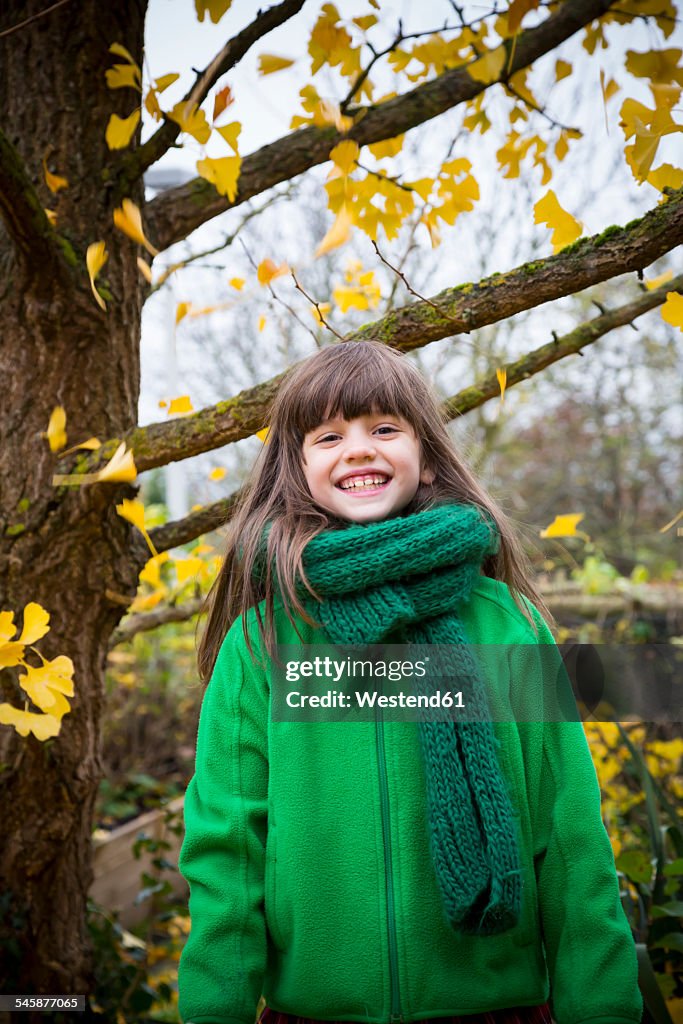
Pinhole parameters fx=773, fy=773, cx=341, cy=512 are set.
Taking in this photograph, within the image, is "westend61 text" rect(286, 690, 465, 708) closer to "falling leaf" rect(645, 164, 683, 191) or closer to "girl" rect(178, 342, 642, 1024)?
"girl" rect(178, 342, 642, 1024)

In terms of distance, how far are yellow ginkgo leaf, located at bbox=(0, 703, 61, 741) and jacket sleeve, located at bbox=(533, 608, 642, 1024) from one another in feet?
2.85

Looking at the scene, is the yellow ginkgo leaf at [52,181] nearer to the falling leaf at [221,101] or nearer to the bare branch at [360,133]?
the bare branch at [360,133]

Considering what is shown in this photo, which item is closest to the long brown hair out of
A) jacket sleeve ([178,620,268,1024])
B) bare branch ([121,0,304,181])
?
jacket sleeve ([178,620,268,1024])

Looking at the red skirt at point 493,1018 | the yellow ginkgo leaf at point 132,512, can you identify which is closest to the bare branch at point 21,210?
the yellow ginkgo leaf at point 132,512

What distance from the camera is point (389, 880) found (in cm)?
121

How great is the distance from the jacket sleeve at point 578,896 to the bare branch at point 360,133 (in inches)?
56.2

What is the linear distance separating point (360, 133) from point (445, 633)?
1308 millimetres

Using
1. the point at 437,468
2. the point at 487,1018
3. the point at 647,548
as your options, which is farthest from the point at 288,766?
the point at 647,548

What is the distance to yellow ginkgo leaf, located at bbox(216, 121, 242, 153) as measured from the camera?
141cm

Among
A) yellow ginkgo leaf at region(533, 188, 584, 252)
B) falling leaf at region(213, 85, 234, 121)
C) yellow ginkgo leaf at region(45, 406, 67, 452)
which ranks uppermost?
falling leaf at region(213, 85, 234, 121)

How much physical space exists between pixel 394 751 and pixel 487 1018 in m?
0.42

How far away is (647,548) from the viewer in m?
7.00

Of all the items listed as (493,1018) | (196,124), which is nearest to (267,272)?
(196,124)

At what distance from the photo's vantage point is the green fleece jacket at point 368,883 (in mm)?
1165
